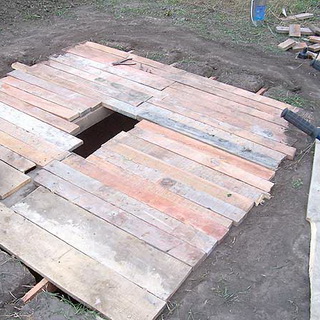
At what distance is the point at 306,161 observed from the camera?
3973 mm

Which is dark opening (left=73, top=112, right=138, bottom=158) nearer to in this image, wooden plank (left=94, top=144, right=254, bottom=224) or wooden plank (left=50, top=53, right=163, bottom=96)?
wooden plank (left=50, top=53, right=163, bottom=96)

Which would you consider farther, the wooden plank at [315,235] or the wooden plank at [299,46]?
the wooden plank at [299,46]

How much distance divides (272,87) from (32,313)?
3.69 metres

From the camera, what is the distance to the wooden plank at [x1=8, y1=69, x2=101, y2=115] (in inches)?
179

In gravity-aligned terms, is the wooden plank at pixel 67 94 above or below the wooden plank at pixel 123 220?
above

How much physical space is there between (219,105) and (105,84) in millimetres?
1302

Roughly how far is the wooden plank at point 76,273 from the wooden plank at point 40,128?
3.20ft

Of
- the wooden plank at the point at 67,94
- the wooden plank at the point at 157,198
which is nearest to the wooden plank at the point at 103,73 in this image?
the wooden plank at the point at 67,94

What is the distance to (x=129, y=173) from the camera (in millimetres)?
3734

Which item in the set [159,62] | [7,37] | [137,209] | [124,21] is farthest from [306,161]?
[7,37]

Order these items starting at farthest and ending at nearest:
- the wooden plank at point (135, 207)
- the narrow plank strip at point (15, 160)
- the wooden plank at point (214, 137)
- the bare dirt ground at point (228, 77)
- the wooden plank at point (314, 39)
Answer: the wooden plank at point (314, 39) → the wooden plank at point (214, 137) → the narrow plank strip at point (15, 160) → the wooden plank at point (135, 207) → the bare dirt ground at point (228, 77)

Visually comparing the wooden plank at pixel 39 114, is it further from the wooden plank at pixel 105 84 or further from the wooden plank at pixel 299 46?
the wooden plank at pixel 299 46

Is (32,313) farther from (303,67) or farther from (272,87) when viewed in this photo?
(303,67)

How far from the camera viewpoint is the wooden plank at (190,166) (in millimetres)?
3605
